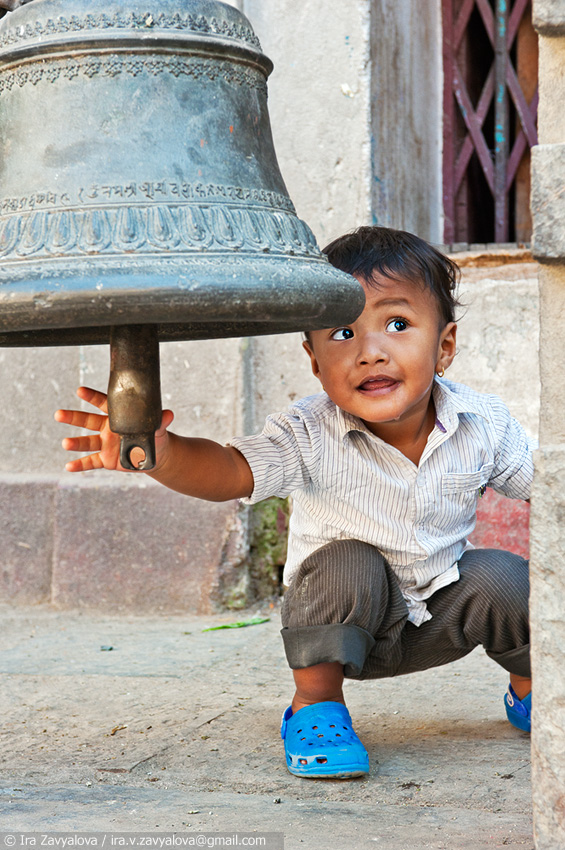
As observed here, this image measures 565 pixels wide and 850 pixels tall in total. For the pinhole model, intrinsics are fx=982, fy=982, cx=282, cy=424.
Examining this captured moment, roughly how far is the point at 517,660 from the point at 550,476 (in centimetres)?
80

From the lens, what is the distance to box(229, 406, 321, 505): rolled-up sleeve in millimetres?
1705

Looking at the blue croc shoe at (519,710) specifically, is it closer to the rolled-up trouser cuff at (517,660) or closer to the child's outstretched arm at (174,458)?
the rolled-up trouser cuff at (517,660)

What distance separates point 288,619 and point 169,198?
92 centimetres

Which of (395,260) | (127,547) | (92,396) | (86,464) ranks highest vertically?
(395,260)

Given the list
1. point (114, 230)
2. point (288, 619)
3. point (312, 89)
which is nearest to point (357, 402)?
point (288, 619)

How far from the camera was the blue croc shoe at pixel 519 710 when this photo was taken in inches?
72.2

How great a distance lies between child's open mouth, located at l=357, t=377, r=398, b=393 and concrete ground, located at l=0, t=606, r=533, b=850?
640 millimetres

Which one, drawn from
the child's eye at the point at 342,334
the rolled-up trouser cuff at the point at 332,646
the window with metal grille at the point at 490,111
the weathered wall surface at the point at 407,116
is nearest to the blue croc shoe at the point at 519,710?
the rolled-up trouser cuff at the point at 332,646

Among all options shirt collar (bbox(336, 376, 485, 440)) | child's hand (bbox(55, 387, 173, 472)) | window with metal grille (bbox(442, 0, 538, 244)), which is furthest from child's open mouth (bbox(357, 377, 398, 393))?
window with metal grille (bbox(442, 0, 538, 244))

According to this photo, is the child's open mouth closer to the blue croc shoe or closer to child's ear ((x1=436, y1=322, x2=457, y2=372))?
child's ear ((x1=436, y1=322, x2=457, y2=372))

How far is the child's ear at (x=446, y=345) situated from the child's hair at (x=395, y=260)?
2 cm

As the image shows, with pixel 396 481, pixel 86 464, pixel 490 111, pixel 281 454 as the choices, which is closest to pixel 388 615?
pixel 396 481

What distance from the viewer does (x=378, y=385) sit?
5.52ft

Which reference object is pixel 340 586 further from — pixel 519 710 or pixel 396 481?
pixel 519 710
